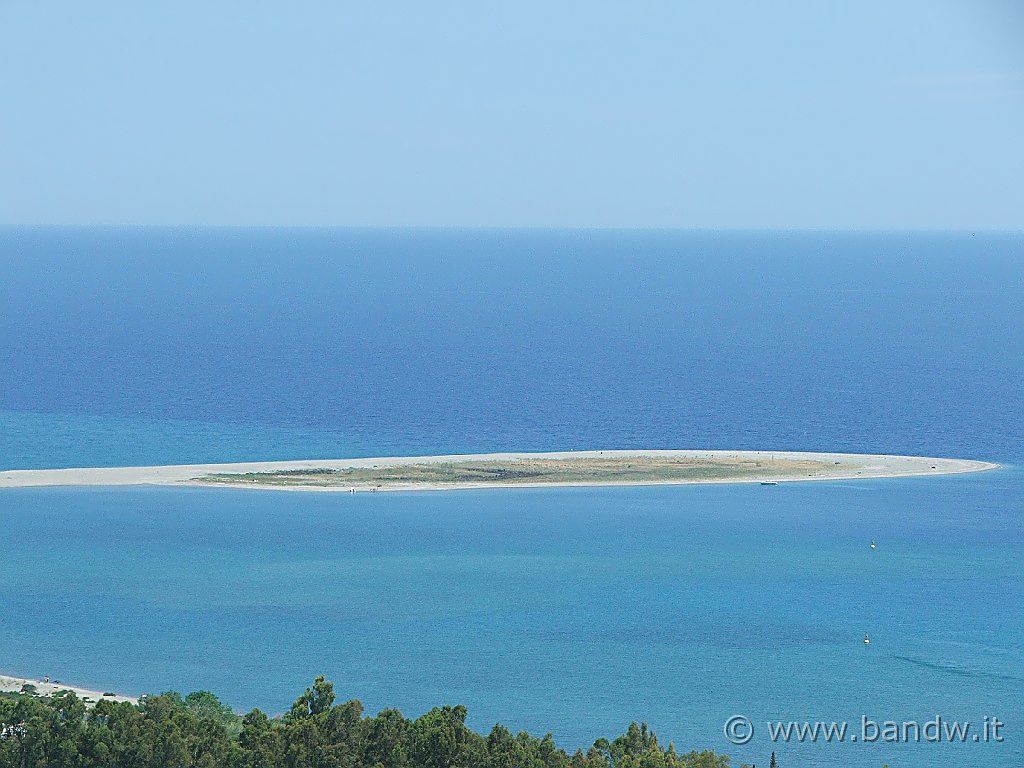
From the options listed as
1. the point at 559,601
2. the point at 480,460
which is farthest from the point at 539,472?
the point at 559,601

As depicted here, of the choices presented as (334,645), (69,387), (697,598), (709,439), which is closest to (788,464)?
(709,439)

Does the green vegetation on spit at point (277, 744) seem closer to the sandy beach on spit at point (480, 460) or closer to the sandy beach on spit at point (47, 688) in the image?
the sandy beach on spit at point (47, 688)

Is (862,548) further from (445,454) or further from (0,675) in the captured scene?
(0,675)

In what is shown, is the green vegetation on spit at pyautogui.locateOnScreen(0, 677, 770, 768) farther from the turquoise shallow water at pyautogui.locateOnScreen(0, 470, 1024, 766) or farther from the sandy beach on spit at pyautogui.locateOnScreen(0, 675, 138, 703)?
the sandy beach on spit at pyautogui.locateOnScreen(0, 675, 138, 703)

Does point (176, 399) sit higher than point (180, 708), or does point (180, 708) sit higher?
point (176, 399)
